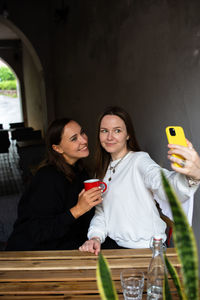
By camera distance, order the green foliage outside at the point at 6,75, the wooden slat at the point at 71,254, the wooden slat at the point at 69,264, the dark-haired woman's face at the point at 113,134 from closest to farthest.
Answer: the wooden slat at the point at 69,264 → the wooden slat at the point at 71,254 → the dark-haired woman's face at the point at 113,134 → the green foliage outside at the point at 6,75

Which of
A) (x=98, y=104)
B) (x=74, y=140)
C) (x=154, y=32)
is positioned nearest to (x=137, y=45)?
(x=154, y=32)

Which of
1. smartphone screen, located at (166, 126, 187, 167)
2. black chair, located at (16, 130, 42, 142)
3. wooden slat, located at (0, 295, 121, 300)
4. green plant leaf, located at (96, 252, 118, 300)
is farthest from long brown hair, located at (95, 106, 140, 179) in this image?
black chair, located at (16, 130, 42, 142)

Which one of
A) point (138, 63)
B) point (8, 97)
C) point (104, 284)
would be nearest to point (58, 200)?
point (104, 284)

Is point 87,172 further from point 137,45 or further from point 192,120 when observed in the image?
point 137,45

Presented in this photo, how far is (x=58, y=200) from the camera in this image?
198 cm

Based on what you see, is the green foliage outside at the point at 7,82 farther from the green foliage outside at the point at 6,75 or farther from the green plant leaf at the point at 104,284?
the green plant leaf at the point at 104,284

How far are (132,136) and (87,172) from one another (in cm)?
46

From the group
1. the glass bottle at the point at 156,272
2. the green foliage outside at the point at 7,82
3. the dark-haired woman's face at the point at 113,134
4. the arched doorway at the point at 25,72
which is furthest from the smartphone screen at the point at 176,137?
the green foliage outside at the point at 7,82

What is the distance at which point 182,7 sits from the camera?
2.20 meters

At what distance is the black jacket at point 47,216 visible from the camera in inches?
73.5

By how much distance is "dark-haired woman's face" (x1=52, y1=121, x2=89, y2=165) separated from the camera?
2.14 m

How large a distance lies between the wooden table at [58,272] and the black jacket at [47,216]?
29 centimetres

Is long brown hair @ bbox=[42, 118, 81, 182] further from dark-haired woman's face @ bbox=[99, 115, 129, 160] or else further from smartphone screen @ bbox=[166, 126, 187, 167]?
Answer: smartphone screen @ bbox=[166, 126, 187, 167]

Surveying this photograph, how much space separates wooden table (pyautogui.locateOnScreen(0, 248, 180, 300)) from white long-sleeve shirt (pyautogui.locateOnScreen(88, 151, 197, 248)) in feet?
0.88
